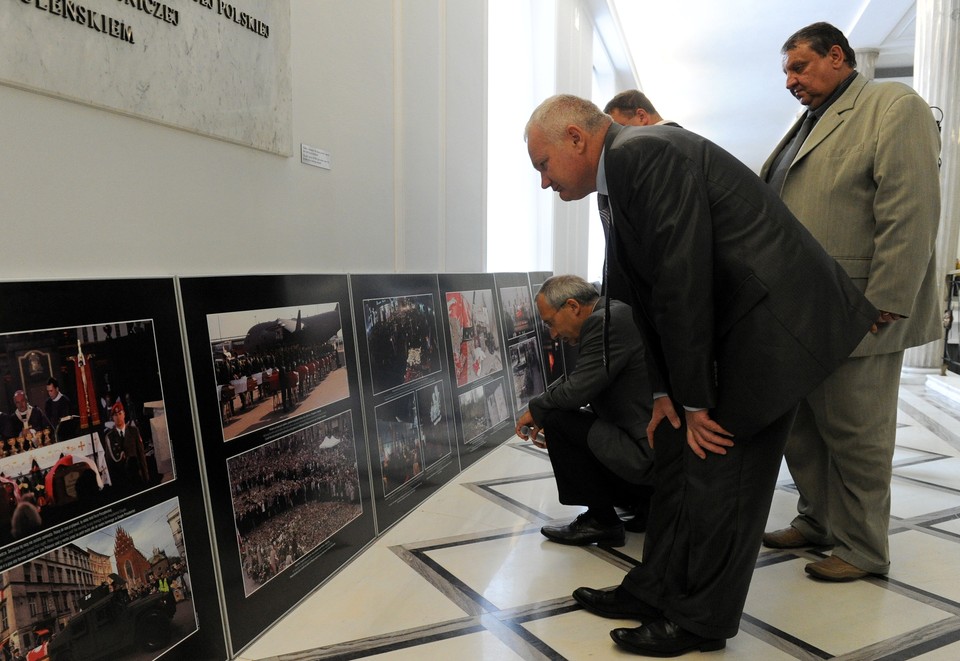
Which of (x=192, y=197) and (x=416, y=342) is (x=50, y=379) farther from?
(x=416, y=342)

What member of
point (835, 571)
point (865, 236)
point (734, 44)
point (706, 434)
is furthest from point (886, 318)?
point (734, 44)

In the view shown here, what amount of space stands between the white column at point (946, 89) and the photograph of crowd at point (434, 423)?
6.06 metres

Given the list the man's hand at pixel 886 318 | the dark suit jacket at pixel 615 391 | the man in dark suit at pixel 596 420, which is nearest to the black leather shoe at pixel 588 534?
the man in dark suit at pixel 596 420

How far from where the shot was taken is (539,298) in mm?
3012

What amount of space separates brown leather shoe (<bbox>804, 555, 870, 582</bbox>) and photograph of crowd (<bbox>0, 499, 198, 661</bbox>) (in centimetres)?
199

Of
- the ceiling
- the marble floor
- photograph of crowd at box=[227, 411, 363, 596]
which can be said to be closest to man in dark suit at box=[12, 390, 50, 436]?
photograph of crowd at box=[227, 411, 363, 596]

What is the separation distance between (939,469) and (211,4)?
4202 mm

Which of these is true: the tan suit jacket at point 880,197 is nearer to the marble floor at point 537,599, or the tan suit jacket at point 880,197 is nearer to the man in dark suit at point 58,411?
the marble floor at point 537,599

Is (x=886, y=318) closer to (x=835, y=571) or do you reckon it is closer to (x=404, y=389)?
(x=835, y=571)

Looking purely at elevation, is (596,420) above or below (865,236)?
below

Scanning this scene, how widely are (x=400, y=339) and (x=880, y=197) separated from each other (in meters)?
1.91

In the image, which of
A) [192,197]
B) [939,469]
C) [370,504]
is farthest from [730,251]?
[939,469]

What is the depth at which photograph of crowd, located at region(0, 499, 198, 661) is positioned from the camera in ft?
4.69

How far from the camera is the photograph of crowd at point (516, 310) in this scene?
15.3 ft
